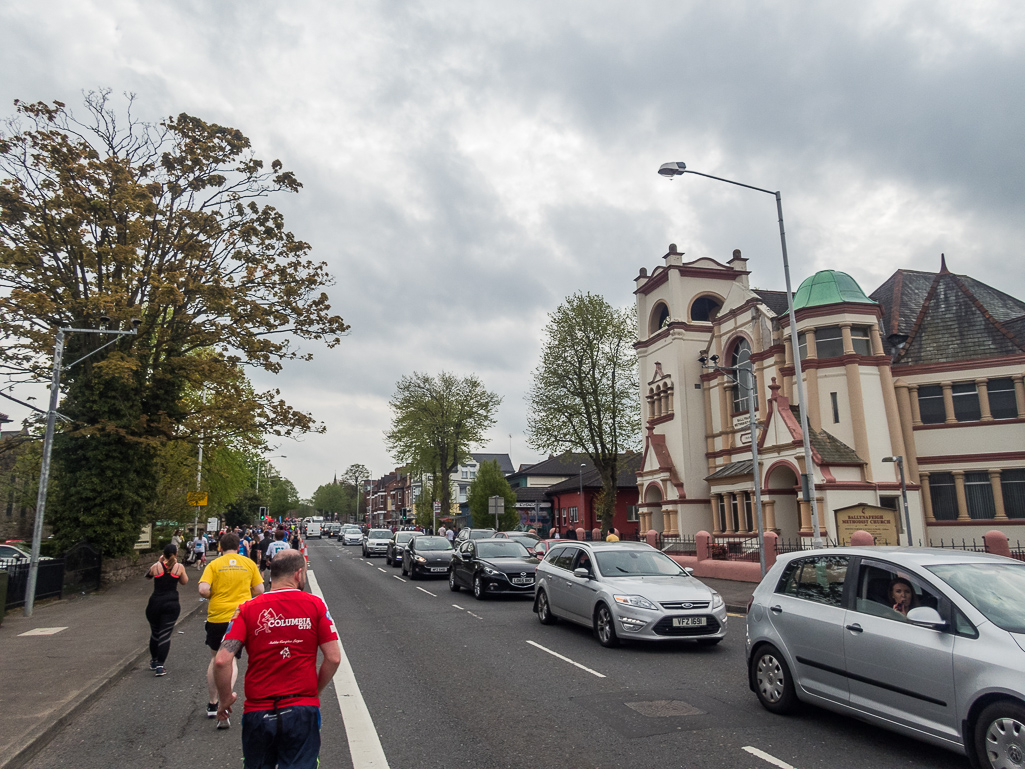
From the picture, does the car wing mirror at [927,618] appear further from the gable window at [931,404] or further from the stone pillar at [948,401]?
the gable window at [931,404]

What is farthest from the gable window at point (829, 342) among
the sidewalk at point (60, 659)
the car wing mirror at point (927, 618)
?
the car wing mirror at point (927, 618)

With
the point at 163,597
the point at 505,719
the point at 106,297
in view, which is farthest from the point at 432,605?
the point at 106,297

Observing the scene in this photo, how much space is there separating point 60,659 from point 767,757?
957 centimetres

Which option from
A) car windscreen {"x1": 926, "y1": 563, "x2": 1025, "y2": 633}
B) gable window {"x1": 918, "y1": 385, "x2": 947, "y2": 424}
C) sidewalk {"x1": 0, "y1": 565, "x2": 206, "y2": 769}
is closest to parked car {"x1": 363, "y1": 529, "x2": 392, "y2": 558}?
sidewalk {"x1": 0, "y1": 565, "x2": 206, "y2": 769}

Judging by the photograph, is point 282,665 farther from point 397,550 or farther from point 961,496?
point 961,496

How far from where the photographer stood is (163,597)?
27.9 feet

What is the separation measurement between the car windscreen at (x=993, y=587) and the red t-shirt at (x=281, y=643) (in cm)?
469

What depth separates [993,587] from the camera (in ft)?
17.5

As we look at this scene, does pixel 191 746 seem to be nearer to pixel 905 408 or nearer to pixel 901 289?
pixel 905 408

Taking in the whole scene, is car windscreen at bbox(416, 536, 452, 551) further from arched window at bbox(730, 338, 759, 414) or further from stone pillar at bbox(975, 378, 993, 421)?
stone pillar at bbox(975, 378, 993, 421)

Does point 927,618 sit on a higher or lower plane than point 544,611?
higher

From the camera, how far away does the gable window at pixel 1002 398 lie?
27.4 m

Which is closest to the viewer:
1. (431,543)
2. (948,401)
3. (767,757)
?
(767,757)

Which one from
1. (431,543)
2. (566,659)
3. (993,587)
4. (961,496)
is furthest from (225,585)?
(961,496)
